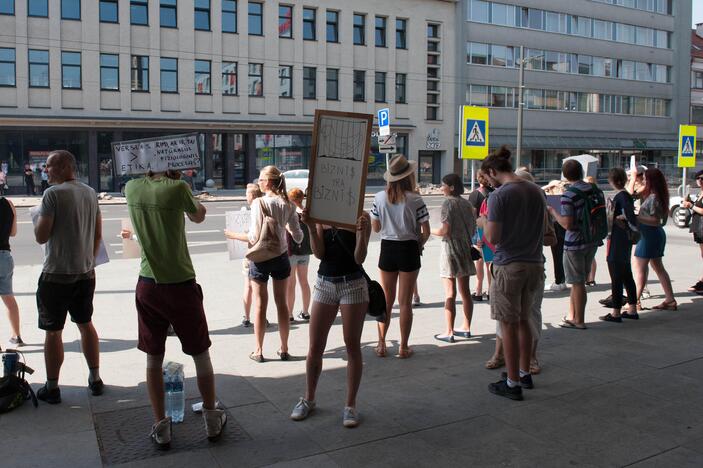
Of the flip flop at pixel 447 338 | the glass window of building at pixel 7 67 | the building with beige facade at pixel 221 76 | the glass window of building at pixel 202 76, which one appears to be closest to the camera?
the flip flop at pixel 447 338

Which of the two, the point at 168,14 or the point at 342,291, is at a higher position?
the point at 168,14

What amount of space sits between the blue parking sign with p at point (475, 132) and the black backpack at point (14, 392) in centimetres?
868

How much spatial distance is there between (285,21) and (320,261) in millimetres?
37455

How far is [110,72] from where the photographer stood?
35.7 m

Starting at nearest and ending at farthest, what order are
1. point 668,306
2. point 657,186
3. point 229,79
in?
point 657,186 → point 668,306 → point 229,79

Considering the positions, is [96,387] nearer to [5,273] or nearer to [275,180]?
[5,273]

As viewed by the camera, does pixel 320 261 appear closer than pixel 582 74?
Yes

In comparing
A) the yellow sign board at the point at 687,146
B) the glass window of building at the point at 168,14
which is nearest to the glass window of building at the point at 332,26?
the glass window of building at the point at 168,14

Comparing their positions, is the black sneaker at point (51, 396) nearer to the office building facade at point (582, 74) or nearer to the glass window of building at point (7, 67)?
the glass window of building at point (7, 67)

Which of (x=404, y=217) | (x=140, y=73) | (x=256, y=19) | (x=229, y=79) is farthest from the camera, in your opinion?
(x=256, y=19)

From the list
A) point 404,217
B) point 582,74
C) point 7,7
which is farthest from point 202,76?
point 404,217

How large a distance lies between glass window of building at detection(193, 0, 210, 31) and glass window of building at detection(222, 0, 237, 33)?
90 cm

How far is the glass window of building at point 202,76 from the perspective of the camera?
124ft

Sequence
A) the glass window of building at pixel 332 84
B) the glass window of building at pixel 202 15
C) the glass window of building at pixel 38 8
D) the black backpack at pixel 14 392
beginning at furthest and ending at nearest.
Answer: the glass window of building at pixel 332 84 → the glass window of building at pixel 202 15 → the glass window of building at pixel 38 8 → the black backpack at pixel 14 392
